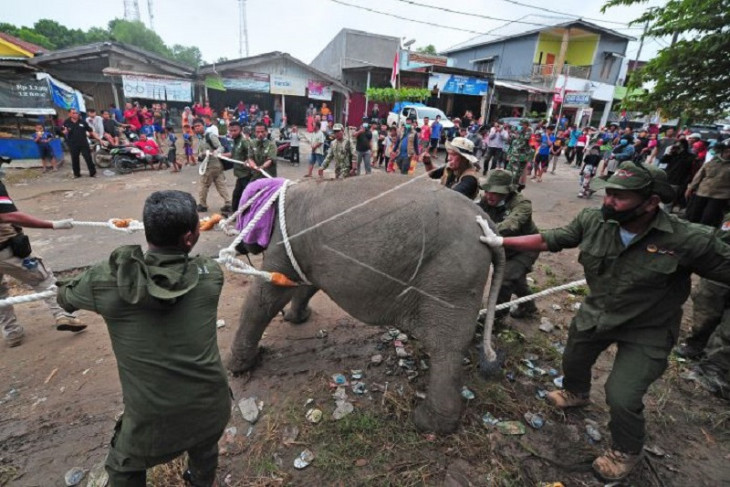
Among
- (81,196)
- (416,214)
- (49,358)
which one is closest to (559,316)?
(416,214)

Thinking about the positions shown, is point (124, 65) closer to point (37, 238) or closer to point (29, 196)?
point (29, 196)

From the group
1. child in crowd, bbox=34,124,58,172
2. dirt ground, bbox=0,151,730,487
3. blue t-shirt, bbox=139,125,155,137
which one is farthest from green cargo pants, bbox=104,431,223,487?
blue t-shirt, bbox=139,125,155,137

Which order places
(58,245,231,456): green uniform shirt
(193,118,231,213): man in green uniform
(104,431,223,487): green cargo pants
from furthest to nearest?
(193,118,231,213): man in green uniform
(104,431,223,487): green cargo pants
(58,245,231,456): green uniform shirt

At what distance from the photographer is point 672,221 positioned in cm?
231

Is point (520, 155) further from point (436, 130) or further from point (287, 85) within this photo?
point (287, 85)

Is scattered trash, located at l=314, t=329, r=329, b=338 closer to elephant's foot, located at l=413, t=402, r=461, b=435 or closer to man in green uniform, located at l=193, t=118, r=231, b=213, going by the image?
elephant's foot, located at l=413, t=402, r=461, b=435

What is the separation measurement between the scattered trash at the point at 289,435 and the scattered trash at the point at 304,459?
13cm

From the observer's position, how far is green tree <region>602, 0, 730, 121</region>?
16.3 feet

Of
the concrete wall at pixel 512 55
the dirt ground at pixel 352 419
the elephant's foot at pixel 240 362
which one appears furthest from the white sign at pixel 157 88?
the concrete wall at pixel 512 55

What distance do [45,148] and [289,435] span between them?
A: 1274cm

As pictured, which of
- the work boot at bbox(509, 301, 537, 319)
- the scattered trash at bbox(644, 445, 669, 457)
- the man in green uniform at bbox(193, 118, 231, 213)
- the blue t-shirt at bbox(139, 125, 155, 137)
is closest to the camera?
the scattered trash at bbox(644, 445, 669, 457)

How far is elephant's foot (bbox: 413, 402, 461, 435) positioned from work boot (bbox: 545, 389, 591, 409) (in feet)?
3.19

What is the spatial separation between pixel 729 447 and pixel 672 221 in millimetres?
2017

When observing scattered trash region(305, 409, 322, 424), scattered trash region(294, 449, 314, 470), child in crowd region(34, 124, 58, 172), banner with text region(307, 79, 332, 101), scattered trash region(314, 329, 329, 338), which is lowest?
scattered trash region(294, 449, 314, 470)
